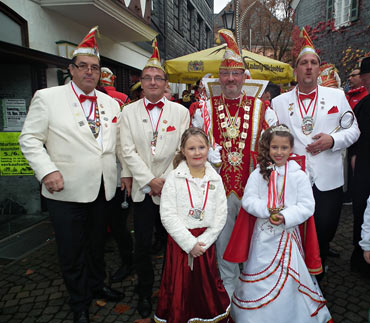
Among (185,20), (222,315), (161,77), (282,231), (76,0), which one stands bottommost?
(222,315)

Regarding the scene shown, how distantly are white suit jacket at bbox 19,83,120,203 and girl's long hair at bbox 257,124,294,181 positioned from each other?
135 centimetres

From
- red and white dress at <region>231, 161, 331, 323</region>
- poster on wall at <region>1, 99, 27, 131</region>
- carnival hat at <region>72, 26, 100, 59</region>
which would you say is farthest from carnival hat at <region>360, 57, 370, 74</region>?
poster on wall at <region>1, 99, 27, 131</region>

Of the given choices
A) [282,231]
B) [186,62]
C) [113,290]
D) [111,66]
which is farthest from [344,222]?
[111,66]

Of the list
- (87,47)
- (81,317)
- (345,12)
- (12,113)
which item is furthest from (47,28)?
(345,12)

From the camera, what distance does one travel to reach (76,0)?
16.9ft

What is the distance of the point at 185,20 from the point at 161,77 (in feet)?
41.8

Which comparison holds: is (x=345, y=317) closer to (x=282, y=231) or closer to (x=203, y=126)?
(x=282, y=231)

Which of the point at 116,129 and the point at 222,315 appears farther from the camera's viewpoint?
the point at 116,129

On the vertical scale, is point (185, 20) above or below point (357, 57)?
above

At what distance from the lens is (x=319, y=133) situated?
2.71m

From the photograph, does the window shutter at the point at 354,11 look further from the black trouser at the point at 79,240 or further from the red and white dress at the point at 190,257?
the black trouser at the point at 79,240

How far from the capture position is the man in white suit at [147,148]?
2680 mm

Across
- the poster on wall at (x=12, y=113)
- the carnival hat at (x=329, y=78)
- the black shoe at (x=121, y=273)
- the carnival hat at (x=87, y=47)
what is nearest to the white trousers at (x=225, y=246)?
the black shoe at (x=121, y=273)

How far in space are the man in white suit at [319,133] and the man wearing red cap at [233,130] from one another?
0.28m
